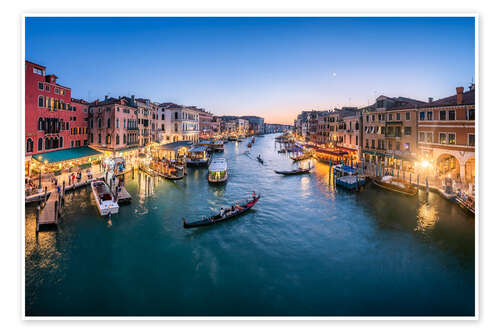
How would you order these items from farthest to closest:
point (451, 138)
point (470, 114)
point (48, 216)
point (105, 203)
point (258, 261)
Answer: point (451, 138) → point (470, 114) → point (105, 203) → point (48, 216) → point (258, 261)

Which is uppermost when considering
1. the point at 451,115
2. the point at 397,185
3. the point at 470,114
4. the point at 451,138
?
the point at 451,115

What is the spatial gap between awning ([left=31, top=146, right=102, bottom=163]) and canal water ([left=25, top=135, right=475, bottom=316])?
21.0 feet

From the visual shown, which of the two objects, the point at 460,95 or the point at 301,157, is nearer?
the point at 460,95

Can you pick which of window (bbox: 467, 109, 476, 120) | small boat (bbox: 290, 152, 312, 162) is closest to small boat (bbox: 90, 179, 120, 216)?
window (bbox: 467, 109, 476, 120)

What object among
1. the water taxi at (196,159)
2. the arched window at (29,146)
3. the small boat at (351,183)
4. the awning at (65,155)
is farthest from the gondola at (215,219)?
the water taxi at (196,159)

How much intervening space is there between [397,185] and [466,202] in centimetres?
565

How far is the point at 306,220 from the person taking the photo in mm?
15664

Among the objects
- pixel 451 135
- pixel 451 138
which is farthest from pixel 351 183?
pixel 451 135

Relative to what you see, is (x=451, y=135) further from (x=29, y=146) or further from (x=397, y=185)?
(x=29, y=146)

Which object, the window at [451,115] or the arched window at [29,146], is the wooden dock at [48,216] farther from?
the window at [451,115]

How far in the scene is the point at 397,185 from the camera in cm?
2138

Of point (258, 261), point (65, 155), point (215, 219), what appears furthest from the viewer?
point (65, 155)
